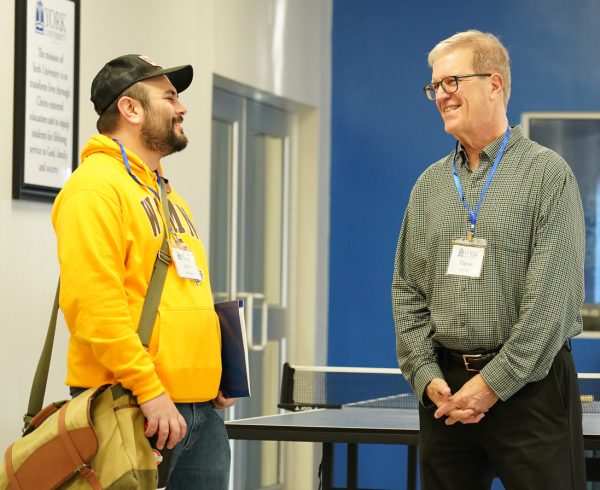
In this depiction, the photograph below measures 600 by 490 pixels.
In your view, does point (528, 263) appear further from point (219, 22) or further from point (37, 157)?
point (219, 22)

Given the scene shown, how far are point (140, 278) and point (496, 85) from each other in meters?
1.00

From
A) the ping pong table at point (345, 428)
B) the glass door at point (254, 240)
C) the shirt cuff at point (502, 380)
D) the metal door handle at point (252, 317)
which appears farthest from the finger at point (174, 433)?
the metal door handle at point (252, 317)

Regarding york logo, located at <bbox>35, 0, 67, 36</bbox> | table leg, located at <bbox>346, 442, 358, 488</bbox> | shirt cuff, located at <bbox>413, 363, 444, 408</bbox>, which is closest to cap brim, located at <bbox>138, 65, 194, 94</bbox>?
shirt cuff, located at <bbox>413, 363, 444, 408</bbox>

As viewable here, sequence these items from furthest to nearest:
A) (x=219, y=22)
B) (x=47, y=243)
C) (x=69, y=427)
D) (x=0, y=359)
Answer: (x=219, y=22) < (x=47, y=243) < (x=0, y=359) < (x=69, y=427)

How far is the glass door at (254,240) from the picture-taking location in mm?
5852

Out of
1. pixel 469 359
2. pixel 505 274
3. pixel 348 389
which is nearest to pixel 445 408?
pixel 469 359

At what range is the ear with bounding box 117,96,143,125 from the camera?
2770 millimetres

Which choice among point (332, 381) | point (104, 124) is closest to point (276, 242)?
point (332, 381)

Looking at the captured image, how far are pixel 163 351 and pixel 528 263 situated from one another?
34.4 inches

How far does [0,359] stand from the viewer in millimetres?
3816

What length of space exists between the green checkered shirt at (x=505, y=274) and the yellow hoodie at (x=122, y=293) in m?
0.53

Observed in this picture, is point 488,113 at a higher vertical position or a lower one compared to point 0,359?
higher

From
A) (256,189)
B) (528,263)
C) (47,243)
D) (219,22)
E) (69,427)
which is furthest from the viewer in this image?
(256,189)

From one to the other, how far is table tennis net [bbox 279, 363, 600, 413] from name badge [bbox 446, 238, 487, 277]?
1.70 m
